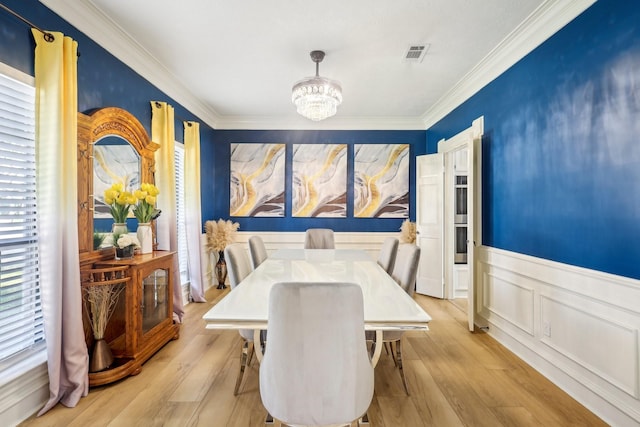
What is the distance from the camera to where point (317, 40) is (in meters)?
2.77

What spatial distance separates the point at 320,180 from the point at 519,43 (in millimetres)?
3198

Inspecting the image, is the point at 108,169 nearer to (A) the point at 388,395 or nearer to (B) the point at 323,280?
(B) the point at 323,280

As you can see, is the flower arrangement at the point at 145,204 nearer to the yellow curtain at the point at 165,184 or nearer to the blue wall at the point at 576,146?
the yellow curtain at the point at 165,184

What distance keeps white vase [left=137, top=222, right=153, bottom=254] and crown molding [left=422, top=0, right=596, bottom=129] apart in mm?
3549

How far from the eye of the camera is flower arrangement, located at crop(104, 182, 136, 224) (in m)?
2.51

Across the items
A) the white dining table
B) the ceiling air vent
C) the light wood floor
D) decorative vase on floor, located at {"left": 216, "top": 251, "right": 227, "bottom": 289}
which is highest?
the ceiling air vent

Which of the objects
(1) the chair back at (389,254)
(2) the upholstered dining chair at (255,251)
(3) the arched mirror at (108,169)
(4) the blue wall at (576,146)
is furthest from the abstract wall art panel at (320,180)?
(3) the arched mirror at (108,169)

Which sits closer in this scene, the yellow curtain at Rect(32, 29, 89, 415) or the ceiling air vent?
the yellow curtain at Rect(32, 29, 89, 415)

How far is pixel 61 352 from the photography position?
80.4 inches

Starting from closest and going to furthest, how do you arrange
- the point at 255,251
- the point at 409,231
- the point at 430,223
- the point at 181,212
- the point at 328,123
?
the point at 255,251 → the point at 181,212 → the point at 430,223 → the point at 409,231 → the point at 328,123

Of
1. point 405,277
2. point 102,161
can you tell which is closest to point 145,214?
point 102,161

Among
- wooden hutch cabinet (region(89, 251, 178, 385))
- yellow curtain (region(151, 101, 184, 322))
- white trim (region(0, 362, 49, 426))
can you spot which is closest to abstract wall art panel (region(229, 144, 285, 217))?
yellow curtain (region(151, 101, 184, 322))

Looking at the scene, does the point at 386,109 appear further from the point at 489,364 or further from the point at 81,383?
the point at 81,383

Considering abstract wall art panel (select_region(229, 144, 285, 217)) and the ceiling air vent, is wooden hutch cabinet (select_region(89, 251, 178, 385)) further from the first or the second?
the ceiling air vent
